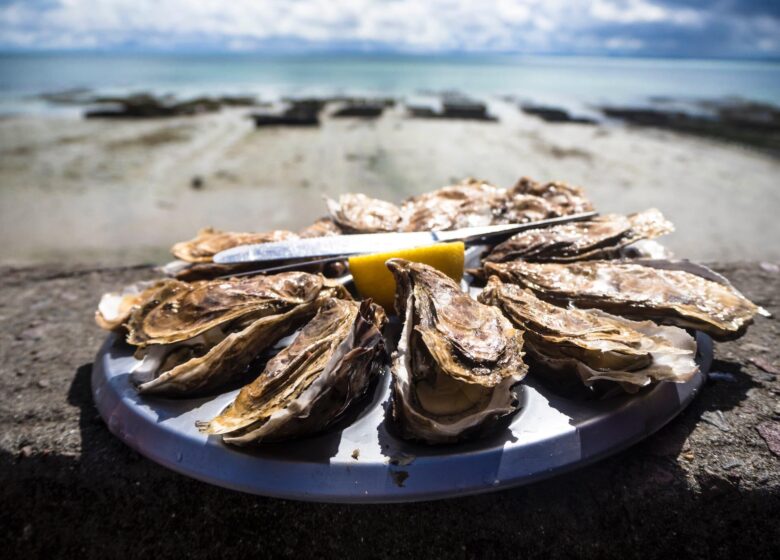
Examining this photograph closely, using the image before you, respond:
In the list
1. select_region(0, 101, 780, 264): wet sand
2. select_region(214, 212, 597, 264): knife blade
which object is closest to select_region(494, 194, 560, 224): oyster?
select_region(214, 212, 597, 264): knife blade

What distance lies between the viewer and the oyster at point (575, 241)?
2.00m

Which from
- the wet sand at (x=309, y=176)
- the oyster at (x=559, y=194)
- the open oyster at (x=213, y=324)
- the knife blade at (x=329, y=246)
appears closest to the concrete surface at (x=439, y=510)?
the open oyster at (x=213, y=324)

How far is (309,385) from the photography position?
1.27 meters

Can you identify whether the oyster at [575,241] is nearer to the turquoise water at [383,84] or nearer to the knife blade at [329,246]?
the knife blade at [329,246]

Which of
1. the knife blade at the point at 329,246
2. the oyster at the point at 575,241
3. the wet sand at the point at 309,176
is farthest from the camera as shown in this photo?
the wet sand at the point at 309,176

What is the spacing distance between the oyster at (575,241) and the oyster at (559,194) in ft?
0.76

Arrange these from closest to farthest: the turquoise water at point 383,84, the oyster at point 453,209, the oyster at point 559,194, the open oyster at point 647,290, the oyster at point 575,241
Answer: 1. the open oyster at point 647,290
2. the oyster at point 575,241
3. the oyster at point 453,209
4. the oyster at point 559,194
5. the turquoise water at point 383,84

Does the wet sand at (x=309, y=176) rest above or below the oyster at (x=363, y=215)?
below

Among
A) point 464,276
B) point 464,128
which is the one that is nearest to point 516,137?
point 464,128

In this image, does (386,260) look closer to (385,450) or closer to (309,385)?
(309,385)

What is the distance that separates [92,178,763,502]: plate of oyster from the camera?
1.19 metres

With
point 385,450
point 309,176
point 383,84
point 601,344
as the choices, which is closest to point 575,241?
A: point 601,344

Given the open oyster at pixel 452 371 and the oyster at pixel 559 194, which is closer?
the open oyster at pixel 452 371

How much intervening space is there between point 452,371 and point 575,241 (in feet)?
3.66
